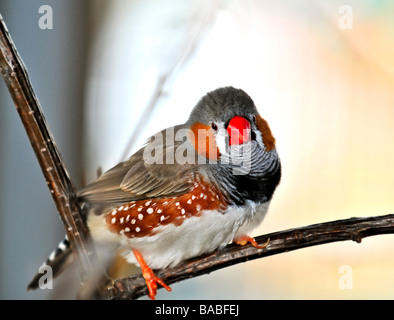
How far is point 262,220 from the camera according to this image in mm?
831

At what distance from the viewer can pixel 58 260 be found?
829 millimetres

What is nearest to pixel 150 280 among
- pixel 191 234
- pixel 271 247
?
pixel 191 234

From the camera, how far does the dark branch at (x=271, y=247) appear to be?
730 mm

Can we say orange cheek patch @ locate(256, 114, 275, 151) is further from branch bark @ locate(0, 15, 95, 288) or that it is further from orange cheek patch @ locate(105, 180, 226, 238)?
branch bark @ locate(0, 15, 95, 288)

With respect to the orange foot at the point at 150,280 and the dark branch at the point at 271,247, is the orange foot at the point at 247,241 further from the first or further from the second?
the orange foot at the point at 150,280

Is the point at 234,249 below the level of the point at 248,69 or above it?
below

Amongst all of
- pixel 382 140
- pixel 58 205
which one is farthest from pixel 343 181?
pixel 58 205

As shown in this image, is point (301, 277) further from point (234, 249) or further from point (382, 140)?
point (382, 140)

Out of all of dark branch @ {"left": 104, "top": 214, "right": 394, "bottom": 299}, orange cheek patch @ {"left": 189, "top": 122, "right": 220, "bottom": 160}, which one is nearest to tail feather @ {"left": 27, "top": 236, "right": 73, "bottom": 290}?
dark branch @ {"left": 104, "top": 214, "right": 394, "bottom": 299}

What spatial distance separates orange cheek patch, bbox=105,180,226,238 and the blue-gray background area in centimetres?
11

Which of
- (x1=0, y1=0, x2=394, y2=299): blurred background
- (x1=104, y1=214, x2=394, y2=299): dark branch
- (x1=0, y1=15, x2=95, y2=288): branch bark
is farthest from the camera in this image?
(x1=0, y1=0, x2=394, y2=299): blurred background

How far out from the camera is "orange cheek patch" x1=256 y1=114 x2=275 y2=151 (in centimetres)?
78

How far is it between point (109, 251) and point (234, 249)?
0.69 feet

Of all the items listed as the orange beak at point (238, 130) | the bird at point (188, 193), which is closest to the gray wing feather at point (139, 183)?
the bird at point (188, 193)
